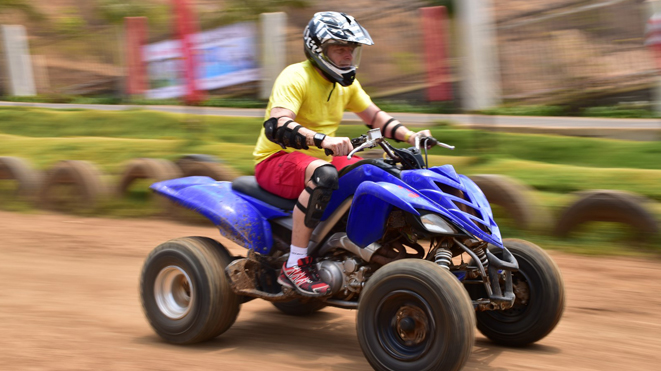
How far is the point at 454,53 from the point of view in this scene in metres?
14.9

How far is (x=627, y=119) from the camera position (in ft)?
39.8

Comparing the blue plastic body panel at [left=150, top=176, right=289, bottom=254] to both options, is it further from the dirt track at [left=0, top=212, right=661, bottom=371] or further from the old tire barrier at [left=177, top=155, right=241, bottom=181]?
the old tire barrier at [left=177, top=155, right=241, bottom=181]

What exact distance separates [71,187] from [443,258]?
7.55m

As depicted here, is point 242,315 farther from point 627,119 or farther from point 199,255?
point 627,119

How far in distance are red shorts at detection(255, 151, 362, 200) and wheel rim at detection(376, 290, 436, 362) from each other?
1113mm

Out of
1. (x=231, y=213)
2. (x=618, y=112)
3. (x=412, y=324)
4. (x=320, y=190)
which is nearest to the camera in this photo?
(x=412, y=324)

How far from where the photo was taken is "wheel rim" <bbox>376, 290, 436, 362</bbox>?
167 inches

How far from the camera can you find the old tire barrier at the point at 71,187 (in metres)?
10.3

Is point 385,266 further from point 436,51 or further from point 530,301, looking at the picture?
point 436,51

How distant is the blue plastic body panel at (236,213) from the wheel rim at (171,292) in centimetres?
47

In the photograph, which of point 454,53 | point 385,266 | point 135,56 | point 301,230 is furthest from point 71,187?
point 135,56

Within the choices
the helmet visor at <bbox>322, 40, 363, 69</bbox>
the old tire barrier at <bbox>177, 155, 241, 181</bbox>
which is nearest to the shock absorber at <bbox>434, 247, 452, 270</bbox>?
the helmet visor at <bbox>322, 40, 363, 69</bbox>

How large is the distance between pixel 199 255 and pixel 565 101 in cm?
996

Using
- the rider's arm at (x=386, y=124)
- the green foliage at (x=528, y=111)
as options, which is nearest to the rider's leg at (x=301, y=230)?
the rider's arm at (x=386, y=124)
